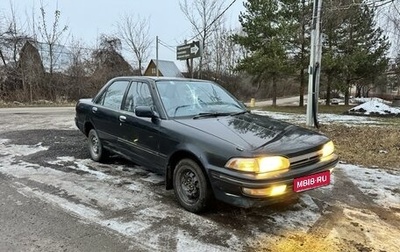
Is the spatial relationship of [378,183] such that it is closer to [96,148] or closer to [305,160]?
[305,160]

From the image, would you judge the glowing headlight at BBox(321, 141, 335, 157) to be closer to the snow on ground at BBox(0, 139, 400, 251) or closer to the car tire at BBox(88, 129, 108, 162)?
the snow on ground at BBox(0, 139, 400, 251)

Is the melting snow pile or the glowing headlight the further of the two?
the melting snow pile

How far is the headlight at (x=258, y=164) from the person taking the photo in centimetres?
308

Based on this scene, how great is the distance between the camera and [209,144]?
3.36 meters

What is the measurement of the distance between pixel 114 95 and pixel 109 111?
284 mm

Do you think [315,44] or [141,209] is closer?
[141,209]

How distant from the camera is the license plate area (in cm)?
323

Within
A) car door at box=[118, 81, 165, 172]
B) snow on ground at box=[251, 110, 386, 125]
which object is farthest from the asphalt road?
snow on ground at box=[251, 110, 386, 125]

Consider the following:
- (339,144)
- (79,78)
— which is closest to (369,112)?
(339,144)

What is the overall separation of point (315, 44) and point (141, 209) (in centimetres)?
805

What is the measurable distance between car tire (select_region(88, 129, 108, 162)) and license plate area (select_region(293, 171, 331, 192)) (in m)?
3.46

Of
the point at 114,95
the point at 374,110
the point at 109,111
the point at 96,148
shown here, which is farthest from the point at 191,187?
the point at 374,110

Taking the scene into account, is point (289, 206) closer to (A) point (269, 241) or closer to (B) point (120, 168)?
(A) point (269, 241)

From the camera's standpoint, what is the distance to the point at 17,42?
2466 cm
